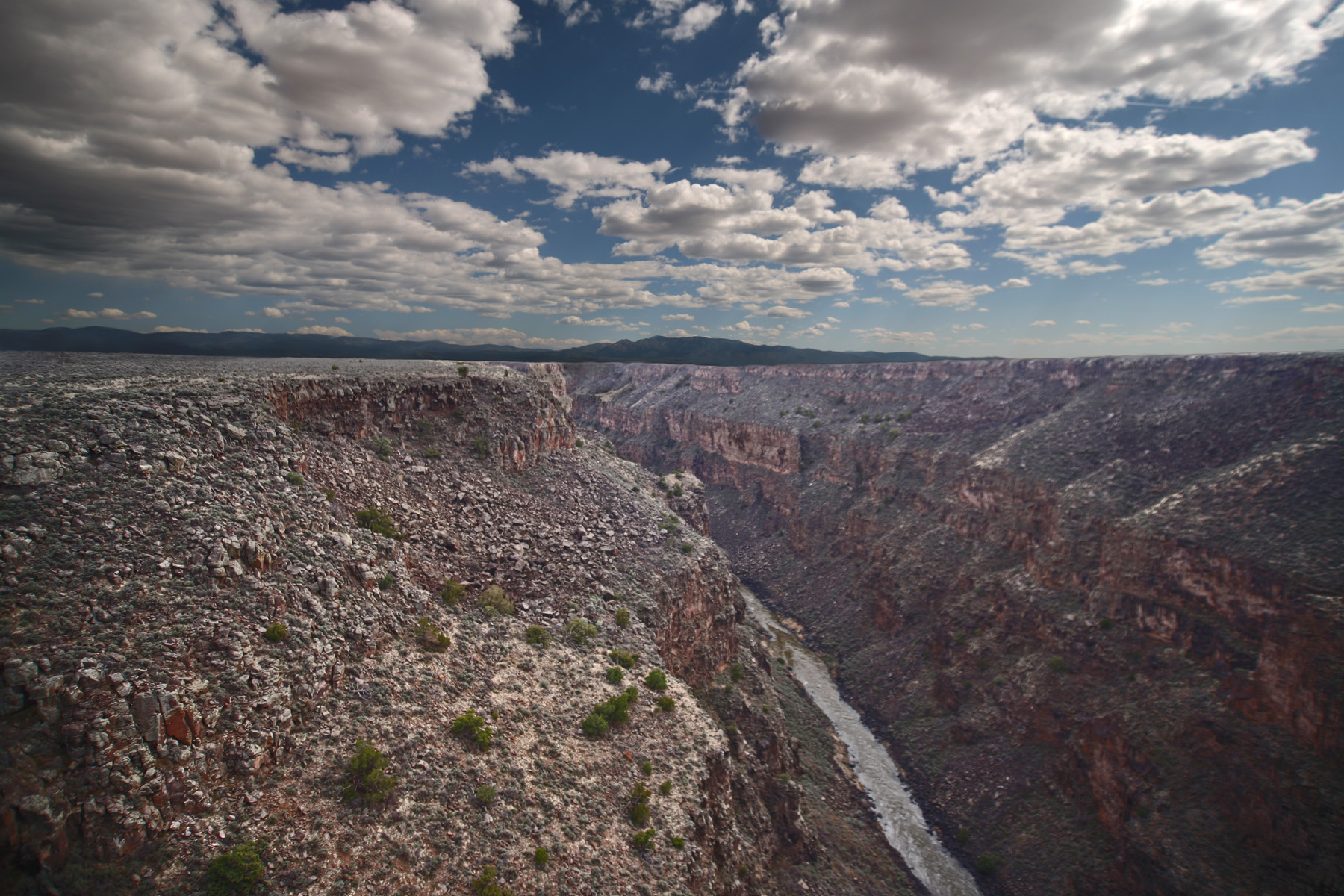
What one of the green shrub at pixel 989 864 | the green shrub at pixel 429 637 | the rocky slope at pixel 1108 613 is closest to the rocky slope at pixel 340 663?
the green shrub at pixel 429 637

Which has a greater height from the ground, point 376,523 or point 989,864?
point 376,523

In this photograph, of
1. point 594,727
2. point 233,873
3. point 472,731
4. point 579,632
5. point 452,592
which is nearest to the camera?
point 233,873

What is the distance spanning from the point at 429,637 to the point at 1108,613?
168 feet

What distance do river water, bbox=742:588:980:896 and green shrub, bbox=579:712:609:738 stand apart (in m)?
29.5

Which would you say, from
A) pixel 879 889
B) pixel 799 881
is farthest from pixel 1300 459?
pixel 799 881

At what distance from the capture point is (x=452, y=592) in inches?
1110

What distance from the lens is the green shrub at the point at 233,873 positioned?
13.4m

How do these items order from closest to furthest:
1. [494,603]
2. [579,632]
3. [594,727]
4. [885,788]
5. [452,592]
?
[594,727], [452,592], [494,603], [579,632], [885,788]

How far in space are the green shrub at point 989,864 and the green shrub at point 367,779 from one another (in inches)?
A: 1626

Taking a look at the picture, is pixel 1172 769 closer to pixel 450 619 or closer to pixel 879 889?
pixel 879 889

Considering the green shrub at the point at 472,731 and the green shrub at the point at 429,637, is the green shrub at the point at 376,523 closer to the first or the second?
the green shrub at the point at 429,637

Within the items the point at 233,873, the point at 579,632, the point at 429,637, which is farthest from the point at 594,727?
the point at 233,873

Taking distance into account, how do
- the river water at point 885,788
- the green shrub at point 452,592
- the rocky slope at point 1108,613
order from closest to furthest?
the green shrub at point 452,592
the rocky slope at point 1108,613
the river water at point 885,788

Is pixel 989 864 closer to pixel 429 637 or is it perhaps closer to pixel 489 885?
pixel 489 885
